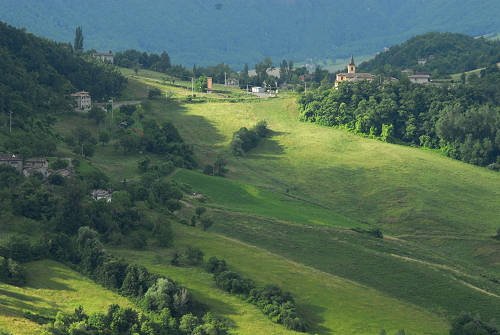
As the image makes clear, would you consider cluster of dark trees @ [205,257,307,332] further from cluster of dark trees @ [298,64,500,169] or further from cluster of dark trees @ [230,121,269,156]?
cluster of dark trees @ [298,64,500,169]

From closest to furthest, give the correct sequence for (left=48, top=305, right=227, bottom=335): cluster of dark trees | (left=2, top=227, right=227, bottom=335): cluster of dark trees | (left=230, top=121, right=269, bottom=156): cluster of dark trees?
(left=48, top=305, right=227, bottom=335): cluster of dark trees
(left=2, top=227, right=227, bottom=335): cluster of dark trees
(left=230, top=121, right=269, bottom=156): cluster of dark trees

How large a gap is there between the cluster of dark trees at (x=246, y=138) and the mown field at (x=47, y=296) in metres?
79.8

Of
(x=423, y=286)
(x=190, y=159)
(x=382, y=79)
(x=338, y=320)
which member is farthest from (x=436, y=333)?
(x=382, y=79)

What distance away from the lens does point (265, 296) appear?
65.1 metres

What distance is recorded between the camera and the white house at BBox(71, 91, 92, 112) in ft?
485

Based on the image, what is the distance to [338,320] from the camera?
2505 inches

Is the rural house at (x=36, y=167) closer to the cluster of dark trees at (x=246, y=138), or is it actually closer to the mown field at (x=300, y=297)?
the mown field at (x=300, y=297)

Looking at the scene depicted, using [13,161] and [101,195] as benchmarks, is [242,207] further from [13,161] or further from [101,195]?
[13,161]

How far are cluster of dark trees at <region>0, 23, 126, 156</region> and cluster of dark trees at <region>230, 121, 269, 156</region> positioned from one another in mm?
36123

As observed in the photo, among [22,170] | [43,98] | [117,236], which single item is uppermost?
[43,98]

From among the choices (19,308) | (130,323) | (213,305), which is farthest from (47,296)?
(213,305)

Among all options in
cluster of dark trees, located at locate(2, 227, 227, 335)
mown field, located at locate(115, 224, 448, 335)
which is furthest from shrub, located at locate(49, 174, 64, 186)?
mown field, located at locate(115, 224, 448, 335)

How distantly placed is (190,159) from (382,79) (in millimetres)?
87861

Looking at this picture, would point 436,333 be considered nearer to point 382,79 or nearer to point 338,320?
point 338,320
